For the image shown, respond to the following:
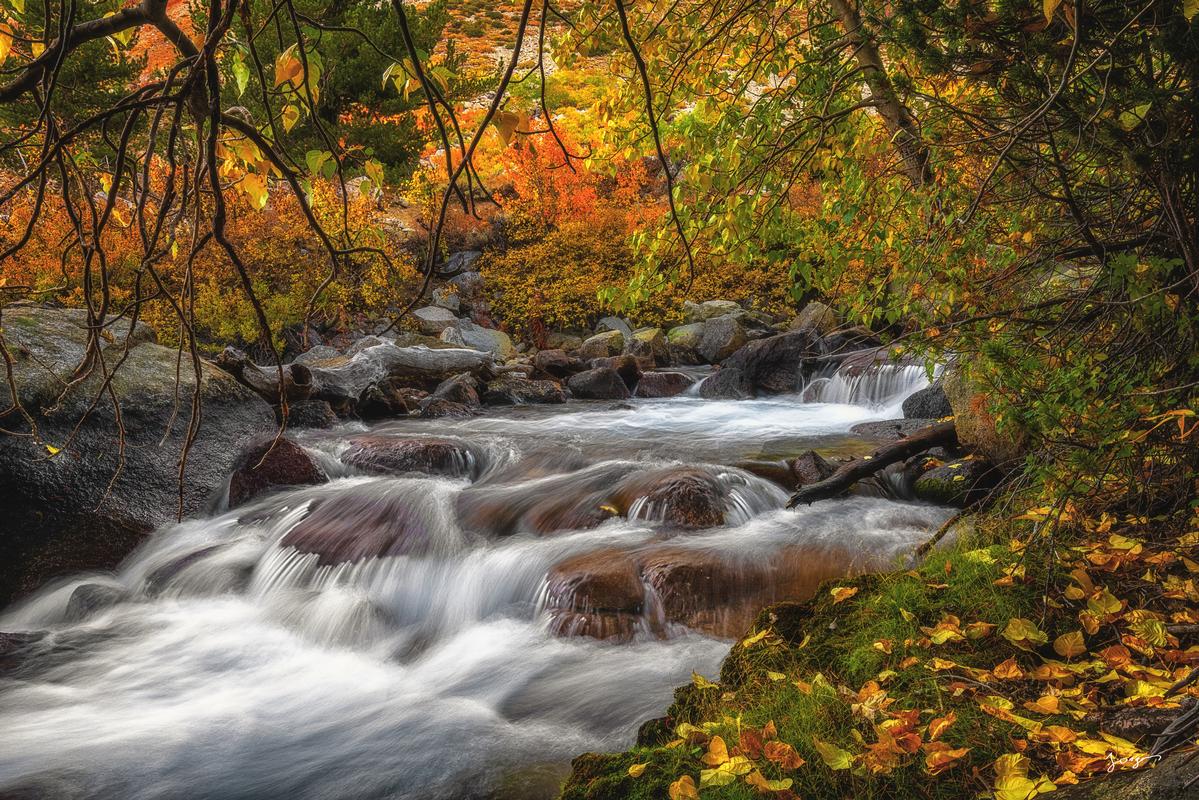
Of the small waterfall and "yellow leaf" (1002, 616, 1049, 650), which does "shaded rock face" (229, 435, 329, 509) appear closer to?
"yellow leaf" (1002, 616, 1049, 650)

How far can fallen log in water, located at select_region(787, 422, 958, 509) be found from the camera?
591 cm

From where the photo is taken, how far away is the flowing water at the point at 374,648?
371 cm

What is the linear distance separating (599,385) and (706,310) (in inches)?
304

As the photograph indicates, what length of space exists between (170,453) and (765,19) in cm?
701

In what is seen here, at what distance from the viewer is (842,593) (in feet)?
11.1

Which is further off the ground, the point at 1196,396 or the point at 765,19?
the point at 765,19

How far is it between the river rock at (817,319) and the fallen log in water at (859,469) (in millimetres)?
10282

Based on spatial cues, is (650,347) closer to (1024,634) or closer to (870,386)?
(870,386)

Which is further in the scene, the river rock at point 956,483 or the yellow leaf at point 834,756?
the river rock at point 956,483

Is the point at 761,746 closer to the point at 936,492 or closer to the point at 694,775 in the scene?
the point at 694,775

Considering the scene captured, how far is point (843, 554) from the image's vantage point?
5.15 meters

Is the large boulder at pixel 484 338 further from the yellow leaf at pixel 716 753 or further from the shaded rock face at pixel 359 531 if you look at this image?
the yellow leaf at pixel 716 753

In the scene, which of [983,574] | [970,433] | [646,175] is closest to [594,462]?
[970,433]

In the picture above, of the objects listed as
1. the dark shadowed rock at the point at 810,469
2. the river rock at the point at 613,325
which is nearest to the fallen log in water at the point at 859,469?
the dark shadowed rock at the point at 810,469
